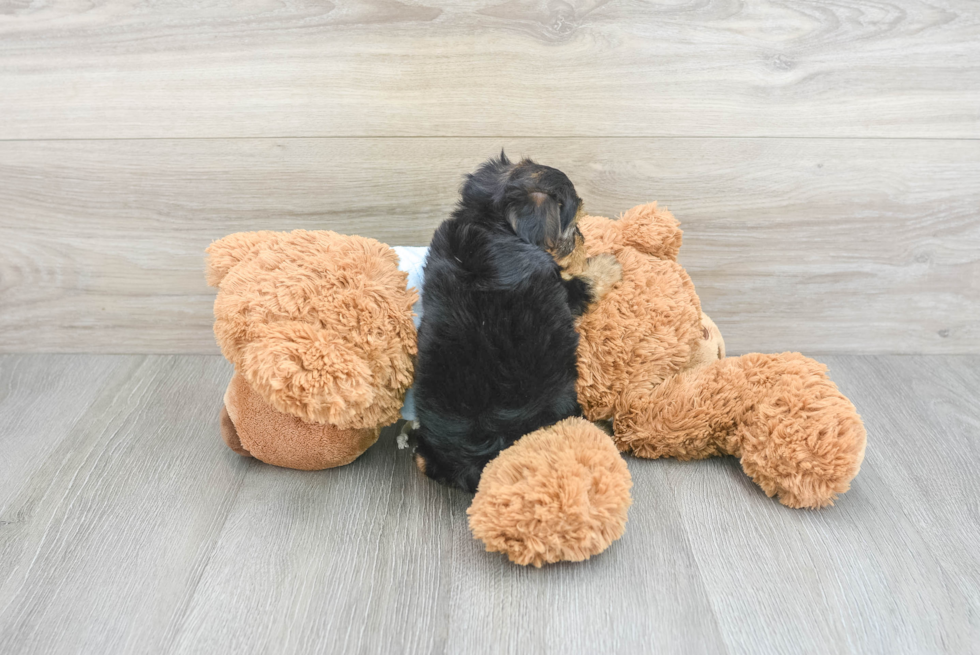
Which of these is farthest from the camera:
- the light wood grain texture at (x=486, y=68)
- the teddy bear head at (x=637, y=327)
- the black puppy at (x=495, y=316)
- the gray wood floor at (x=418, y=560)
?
the light wood grain texture at (x=486, y=68)

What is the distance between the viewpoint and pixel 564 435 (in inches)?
36.2

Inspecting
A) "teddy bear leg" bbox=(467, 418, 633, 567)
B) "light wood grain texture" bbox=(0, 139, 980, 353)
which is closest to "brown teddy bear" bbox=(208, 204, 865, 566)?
"teddy bear leg" bbox=(467, 418, 633, 567)

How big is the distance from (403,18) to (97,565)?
95 centimetres

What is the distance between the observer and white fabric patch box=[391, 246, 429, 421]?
3.24ft

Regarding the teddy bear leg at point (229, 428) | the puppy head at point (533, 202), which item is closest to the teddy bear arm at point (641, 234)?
the puppy head at point (533, 202)

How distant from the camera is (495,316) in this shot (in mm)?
888

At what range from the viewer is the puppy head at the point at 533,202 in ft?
2.93

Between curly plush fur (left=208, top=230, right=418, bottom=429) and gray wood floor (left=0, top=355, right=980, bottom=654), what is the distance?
0.17m

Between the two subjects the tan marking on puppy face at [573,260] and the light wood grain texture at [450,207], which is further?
the light wood grain texture at [450,207]

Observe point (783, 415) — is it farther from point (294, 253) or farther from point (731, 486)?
point (294, 253)

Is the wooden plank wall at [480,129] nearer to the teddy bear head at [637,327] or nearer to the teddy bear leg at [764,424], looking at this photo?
the teddy bear head at [637,327]

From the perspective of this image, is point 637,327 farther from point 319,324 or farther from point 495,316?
point 319,324

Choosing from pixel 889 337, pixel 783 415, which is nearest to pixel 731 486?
pixel 783 415

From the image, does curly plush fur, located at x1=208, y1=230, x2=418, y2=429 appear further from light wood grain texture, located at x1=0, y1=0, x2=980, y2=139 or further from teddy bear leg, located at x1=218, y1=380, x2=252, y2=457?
light wood grain texture, located at x1=0, y1=0, x2=980, y2=139
